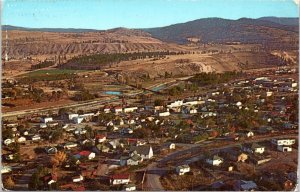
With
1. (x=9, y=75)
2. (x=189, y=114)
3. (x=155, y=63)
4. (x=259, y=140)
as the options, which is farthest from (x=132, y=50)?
(x=259, y=140)

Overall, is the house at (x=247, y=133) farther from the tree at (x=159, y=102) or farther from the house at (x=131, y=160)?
the house at (x=131, y=160)

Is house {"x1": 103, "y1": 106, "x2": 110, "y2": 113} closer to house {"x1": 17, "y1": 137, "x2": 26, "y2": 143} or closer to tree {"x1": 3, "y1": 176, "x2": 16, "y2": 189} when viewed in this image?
house {"x1": 17, "y1": 137, "x2": 26, "y2": 143}

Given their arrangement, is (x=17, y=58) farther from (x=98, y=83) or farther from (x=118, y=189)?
(x=118, y=189)

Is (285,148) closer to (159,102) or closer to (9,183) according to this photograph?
(159,102)

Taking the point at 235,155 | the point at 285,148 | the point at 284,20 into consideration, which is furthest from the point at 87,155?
the point at 284,20

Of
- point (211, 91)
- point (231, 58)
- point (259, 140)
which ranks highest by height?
point (231, 58)

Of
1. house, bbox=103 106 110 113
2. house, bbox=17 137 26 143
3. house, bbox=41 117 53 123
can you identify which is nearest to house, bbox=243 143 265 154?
house, bbox=103 106 110 113
